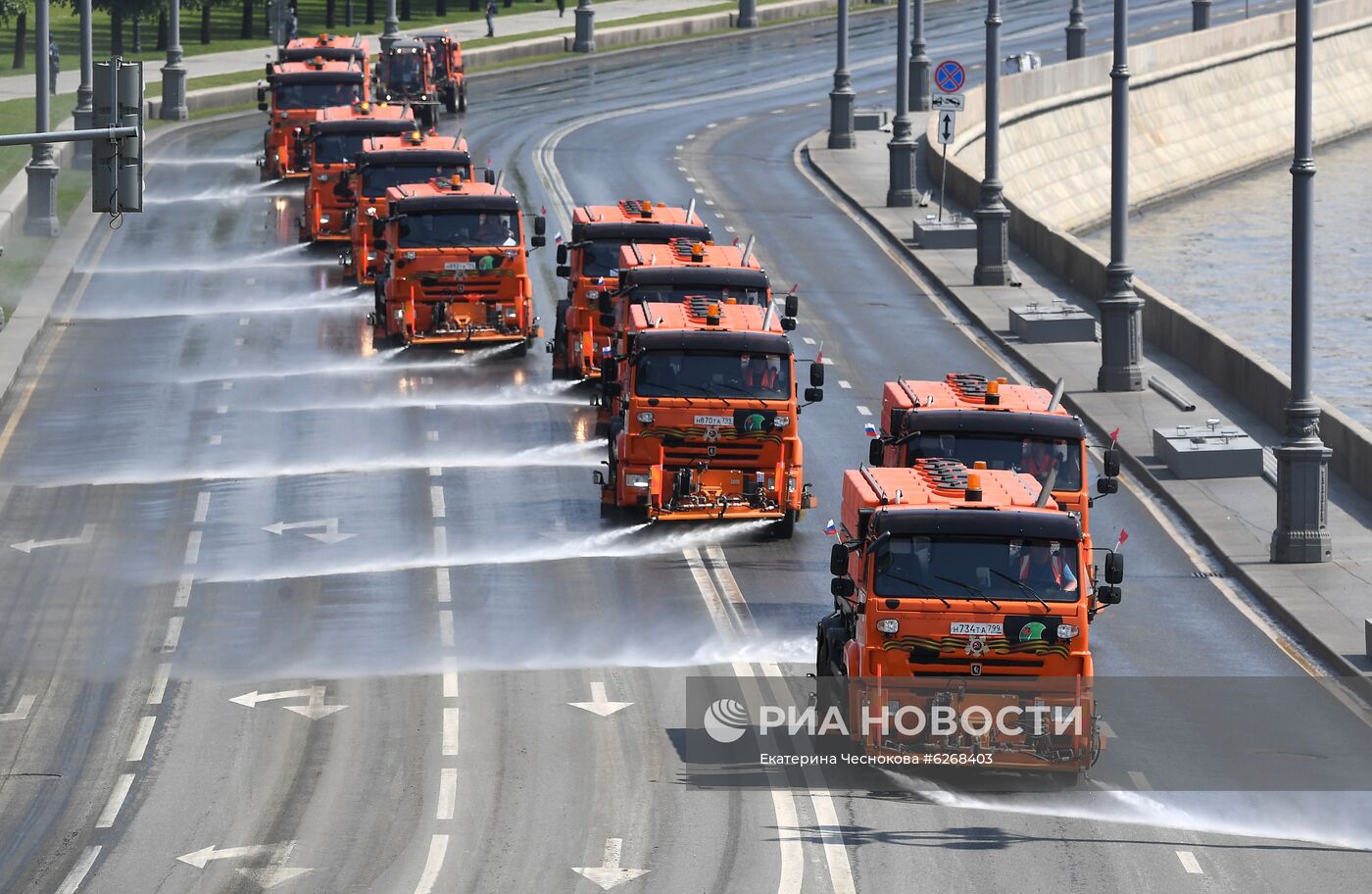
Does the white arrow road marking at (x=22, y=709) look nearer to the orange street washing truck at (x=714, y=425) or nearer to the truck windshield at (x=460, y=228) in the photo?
the orange street washing truck at (x=714, y=425)

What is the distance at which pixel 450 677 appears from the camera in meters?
27.0

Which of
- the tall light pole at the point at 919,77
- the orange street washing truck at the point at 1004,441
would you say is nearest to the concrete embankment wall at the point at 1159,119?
the tall light pole at the point at 919,77

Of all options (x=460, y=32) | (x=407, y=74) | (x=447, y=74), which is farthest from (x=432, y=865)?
(x=460, y=32)

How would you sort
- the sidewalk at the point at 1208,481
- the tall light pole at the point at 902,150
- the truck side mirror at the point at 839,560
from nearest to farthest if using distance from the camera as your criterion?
the truck side mirror at the point at 839,560 < the sidewalk at the point at 1208,481 < the tall light pole at the point at 902,150

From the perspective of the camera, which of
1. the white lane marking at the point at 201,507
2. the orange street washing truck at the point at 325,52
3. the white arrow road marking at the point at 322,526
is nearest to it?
the white arrow road marking at the point at 322,526

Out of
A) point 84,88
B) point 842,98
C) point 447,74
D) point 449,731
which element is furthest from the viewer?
point 447,74

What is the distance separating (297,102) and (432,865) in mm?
47746

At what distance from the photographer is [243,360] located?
45438mm

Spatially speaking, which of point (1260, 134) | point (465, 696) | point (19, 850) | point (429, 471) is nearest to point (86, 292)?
point (429, 471)

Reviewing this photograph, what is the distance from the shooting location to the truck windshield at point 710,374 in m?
32.9

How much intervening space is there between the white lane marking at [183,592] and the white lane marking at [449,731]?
570 centimetres

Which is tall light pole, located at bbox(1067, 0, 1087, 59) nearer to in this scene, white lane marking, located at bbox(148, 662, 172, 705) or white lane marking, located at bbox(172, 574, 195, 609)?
white lane marking, located at bbox(172, 574, 195, 609)

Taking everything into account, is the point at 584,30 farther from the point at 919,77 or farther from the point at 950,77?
the point at 950,77

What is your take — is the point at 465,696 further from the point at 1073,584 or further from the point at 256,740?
the point at 1073,584
